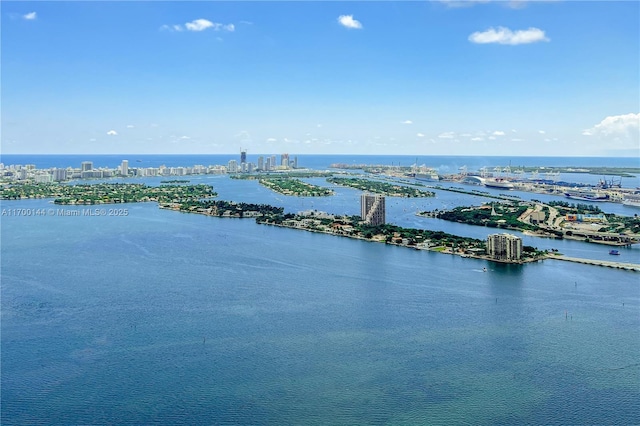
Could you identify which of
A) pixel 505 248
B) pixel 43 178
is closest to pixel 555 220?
pixel 505 248

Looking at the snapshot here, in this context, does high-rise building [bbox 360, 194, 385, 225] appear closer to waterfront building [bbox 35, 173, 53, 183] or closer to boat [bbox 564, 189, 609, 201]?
boat [bbox 564, 189, 609, 201]

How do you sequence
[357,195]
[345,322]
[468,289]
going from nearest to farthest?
[345,322] < [468,289] < [357,195]

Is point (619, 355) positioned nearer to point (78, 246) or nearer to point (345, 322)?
point (345, 322)

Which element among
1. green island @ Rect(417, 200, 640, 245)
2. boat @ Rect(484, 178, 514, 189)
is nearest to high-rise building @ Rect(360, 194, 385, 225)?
green island @ Rect(417, 200, 640, 245)

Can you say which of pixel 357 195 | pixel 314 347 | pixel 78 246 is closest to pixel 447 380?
pixel 314 347

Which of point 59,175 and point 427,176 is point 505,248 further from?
point 59,175

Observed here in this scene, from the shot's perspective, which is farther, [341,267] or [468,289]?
[341,267]
